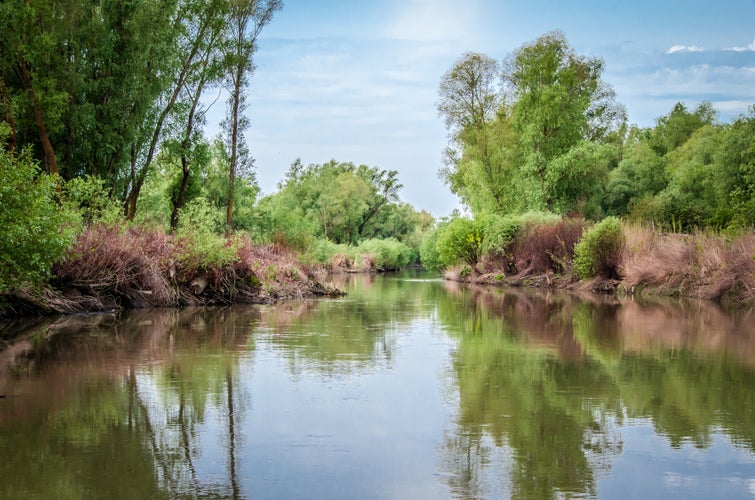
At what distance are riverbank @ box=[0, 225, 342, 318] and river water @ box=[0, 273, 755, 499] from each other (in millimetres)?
3949

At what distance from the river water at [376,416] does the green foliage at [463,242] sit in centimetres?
3056

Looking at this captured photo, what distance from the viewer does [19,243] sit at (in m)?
12.6

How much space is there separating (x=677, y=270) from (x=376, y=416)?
2318 centimetres

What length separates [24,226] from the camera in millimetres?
12445

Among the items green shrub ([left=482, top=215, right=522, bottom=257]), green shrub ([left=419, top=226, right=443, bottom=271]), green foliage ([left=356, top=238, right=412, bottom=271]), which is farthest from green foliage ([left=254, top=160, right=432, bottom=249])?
green shrub ([left=482, top=215, right=522, bottom=257])

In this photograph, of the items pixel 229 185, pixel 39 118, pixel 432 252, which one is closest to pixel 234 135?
pixel 229 185

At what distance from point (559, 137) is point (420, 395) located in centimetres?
4318

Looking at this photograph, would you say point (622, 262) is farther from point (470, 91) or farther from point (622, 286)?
point (470, 91)

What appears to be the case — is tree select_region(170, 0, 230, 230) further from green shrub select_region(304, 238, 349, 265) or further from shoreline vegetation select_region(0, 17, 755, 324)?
green shrub select_region(304, 238, 349, 265)

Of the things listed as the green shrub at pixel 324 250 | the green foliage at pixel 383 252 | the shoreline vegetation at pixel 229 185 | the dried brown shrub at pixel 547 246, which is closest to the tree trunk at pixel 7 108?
the shoreline vegetation at pixel 229 185

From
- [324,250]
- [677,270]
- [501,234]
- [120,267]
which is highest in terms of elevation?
[501,234]

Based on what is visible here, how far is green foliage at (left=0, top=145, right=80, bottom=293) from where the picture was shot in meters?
12.2

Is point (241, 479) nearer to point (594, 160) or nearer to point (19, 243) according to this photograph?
point (19, 243)

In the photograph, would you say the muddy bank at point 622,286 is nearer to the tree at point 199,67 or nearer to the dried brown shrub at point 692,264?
the dried brown shrub at point 692,264
